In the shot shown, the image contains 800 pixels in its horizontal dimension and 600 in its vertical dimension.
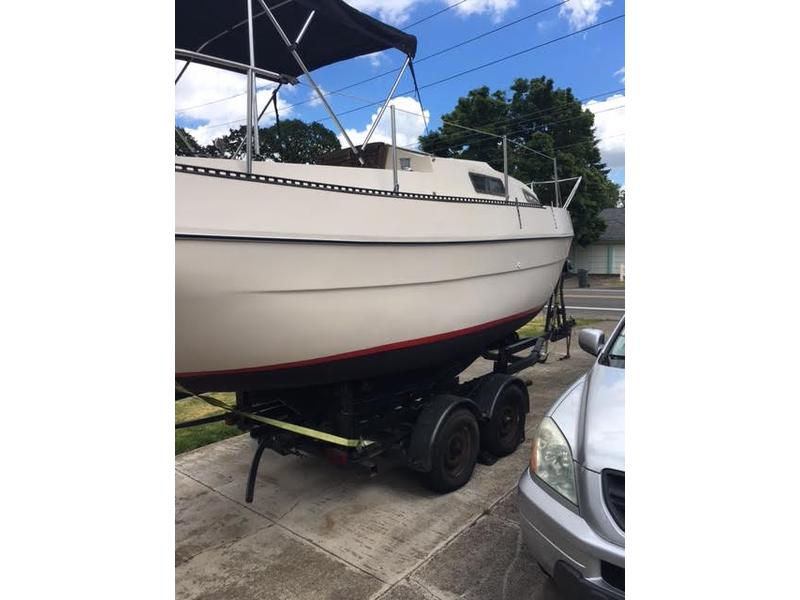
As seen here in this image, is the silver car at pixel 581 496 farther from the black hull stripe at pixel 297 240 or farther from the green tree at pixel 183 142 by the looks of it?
the green tree at pixel 183 142

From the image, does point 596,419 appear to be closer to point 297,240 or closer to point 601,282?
point 297,240

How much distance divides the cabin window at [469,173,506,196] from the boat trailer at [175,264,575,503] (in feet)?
5.50

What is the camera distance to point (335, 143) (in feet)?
14.4

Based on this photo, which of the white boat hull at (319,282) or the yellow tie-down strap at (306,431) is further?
the yellow tie-down strap at (306,431)

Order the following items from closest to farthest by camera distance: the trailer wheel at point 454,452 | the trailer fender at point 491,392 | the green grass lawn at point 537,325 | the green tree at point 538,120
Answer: the trailer wheel at point 454,452 → the trailer fender at point 491,392 → the green grass lawn at point 537,325 → the green tree at point 538,120

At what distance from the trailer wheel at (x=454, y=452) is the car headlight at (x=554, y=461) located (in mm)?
1155

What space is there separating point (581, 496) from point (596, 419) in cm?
34

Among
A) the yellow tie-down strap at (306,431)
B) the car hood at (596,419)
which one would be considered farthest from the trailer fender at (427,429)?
the car hood at (596,419)

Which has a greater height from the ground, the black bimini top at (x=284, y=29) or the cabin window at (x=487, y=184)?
the black bimini top at (x=284, y=29)

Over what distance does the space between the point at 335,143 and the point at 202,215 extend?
238 cm

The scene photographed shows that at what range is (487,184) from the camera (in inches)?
173

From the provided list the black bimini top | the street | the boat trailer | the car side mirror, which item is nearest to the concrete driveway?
the boat trailer

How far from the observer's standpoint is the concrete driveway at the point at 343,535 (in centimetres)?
247
